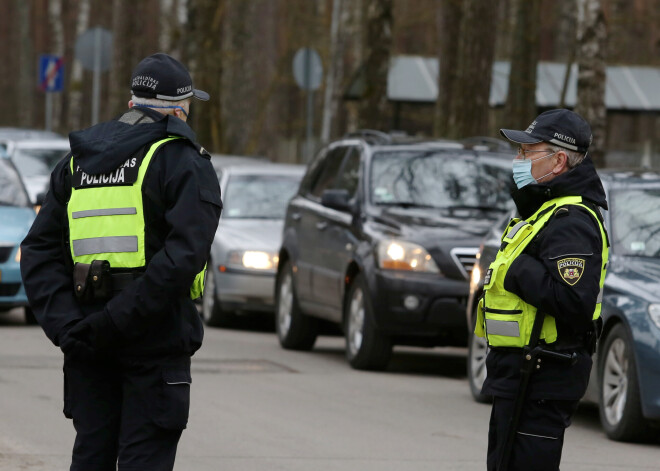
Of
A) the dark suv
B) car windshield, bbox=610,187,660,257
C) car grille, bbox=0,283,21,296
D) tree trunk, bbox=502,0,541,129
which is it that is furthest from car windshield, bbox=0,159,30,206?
tree trunk, bbox=502,0,541,129

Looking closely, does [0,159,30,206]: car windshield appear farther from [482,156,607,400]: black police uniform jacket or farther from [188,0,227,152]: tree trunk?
[188,0,227,152]: tree trunk

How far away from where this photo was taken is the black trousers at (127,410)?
4977mm

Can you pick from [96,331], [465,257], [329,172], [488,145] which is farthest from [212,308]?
[96,331]

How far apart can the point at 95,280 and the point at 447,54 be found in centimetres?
2147

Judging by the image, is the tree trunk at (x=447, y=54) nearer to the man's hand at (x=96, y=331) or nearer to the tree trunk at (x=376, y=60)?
the tree trunk at (x=376, y=60)

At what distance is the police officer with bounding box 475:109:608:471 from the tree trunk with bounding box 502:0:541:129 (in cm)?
2143

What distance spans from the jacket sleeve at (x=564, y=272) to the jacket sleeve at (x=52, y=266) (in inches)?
57.4

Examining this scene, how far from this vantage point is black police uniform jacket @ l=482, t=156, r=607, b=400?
5.30 meters

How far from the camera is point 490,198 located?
13281mm

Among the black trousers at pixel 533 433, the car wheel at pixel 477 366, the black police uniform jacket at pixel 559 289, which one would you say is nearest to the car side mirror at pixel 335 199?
the car wheel at pixel 477 366

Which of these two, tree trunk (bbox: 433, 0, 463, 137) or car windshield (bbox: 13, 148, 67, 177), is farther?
tree trunk (bbox: 433, 0, 463, 137)

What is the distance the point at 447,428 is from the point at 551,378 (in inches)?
173

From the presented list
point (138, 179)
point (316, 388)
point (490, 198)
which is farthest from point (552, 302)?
point (490, 198)

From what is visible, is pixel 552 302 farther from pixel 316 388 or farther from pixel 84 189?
pixel 316 388
